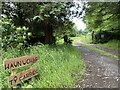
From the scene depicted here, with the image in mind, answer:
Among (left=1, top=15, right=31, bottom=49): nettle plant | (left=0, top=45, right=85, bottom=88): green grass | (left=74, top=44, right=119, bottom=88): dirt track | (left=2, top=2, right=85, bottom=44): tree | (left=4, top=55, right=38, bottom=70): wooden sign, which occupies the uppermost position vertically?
(left=2, top=2, right=85, bottom=44): tree

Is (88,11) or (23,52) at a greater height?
(88,11)

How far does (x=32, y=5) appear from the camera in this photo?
8.24m

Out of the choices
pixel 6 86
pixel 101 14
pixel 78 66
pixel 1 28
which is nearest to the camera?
pixel 6 86

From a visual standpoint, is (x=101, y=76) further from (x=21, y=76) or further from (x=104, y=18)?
(x=104, y=18)

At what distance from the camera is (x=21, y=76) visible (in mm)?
4383

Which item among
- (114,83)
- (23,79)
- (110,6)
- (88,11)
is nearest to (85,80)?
(114,83)

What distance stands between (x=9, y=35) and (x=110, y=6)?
7345mm

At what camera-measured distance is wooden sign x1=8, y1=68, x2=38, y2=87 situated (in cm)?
404

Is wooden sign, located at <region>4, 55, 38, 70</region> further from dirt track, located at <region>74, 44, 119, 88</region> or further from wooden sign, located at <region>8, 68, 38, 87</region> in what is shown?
dirt track, located at <region>74, 44, 119, 88</region>

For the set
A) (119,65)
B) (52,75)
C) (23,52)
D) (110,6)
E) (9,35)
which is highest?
(110,6)

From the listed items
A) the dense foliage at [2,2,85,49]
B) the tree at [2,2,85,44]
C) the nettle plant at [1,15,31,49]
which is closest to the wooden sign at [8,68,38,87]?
the nettle plant at [1,15,31,49]

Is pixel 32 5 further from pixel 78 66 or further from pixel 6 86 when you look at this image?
pixel 6 86

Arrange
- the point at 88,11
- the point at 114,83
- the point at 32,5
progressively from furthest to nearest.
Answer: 1. the point at 88,11
2. the point at 32,5
3. the point at 114,83

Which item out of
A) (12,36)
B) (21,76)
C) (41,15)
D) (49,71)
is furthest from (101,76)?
(21,76)
